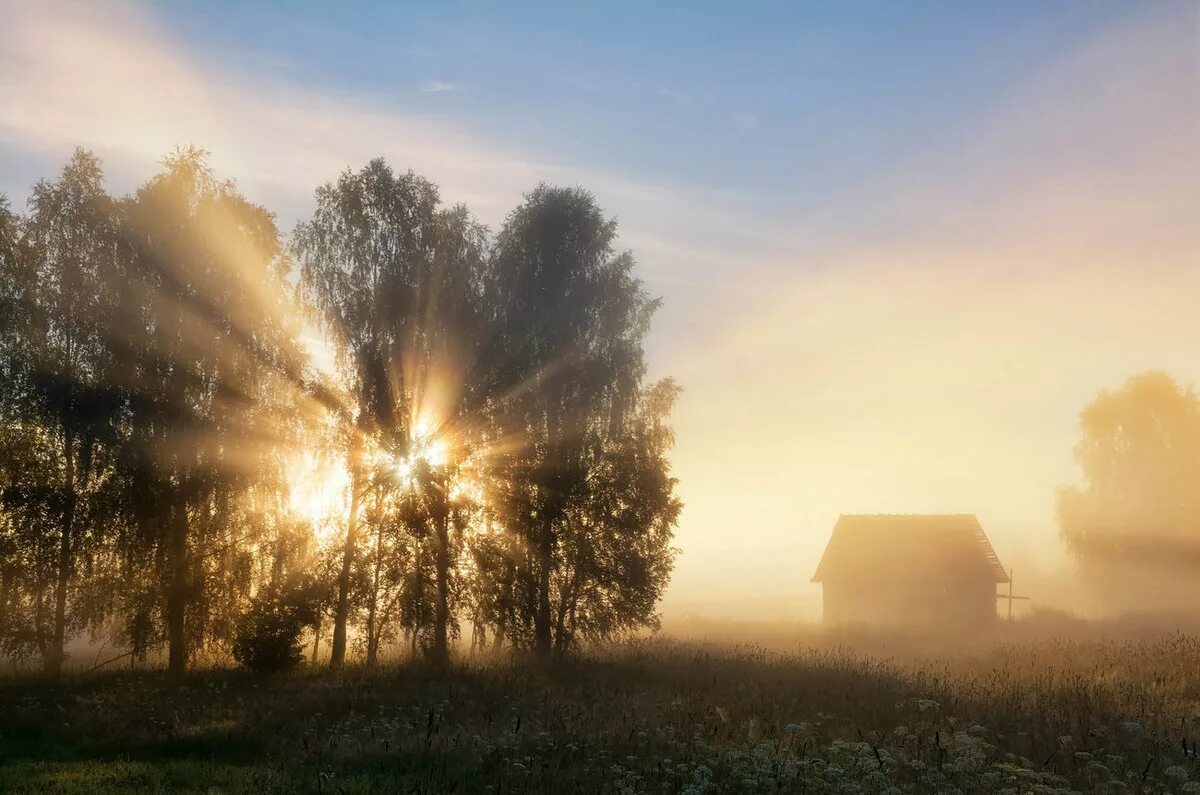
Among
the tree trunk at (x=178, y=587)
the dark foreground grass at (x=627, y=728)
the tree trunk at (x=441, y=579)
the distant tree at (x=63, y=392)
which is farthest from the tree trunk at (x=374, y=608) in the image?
the distant tree at (x=63, y=392)

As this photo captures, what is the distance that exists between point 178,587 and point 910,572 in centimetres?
4385

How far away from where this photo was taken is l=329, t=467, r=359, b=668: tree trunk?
24.8 metres

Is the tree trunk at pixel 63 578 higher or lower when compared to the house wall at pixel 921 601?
higher

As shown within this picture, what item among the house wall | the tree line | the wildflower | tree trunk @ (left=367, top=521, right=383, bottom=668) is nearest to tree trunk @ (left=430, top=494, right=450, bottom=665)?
the tree line

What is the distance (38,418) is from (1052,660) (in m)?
25.6

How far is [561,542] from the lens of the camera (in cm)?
2567

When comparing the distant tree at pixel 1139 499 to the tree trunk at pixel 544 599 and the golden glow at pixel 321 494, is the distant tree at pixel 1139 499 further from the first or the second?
the golden glow at pixel 321 494

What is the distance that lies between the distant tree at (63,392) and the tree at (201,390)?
64 cm

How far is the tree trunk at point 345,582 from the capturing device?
2483 centimetres

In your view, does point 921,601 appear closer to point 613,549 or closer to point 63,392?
point 613,549

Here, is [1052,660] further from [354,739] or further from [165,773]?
[165,773]

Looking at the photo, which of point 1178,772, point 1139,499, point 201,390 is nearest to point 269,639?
point 201,390

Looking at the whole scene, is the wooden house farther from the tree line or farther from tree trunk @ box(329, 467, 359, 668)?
tree trunk @ box(329, 467, 359, 668)

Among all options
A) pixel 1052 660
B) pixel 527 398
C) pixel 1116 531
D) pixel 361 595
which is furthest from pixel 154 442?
pixel 1116 531
